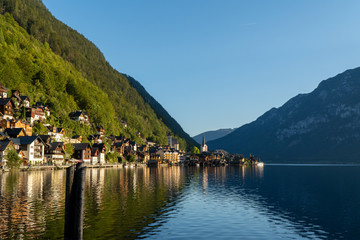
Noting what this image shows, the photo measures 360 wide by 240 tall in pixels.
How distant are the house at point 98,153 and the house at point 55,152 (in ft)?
91.1

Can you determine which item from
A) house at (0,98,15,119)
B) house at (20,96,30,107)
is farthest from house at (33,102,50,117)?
house at (0,98,15,119)

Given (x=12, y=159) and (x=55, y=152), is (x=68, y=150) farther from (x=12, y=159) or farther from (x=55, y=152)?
(x=12, y=159)

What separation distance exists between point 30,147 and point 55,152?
16.7 metres

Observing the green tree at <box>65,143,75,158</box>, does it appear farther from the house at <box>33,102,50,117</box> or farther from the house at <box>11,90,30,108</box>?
the house at <box>11,90,30,108</box>

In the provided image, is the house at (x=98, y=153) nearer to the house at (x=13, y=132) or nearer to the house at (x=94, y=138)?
the house at (x=94, y=138)

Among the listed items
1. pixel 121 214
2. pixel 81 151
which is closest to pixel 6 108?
pixel 81 151

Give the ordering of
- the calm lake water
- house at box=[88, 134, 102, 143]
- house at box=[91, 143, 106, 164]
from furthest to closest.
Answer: house at box=[88, 134, 102, 143] → house at box=[91, 143, 106, 164] → the calm lake water

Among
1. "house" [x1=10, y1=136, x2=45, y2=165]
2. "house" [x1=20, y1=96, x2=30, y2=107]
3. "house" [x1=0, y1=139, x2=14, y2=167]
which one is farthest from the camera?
"house" [x1=20, y1=96, x2=30, y2=107]

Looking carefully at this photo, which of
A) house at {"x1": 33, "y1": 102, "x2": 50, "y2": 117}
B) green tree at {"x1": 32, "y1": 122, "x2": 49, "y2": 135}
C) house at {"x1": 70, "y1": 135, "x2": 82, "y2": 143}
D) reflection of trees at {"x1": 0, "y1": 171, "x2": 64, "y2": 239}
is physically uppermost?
house at {"x1": 33, "y1": 102, "x2": 50, "y2": 117}

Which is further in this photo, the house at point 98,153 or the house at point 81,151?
the house at point 98,153

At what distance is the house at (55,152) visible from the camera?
135 m

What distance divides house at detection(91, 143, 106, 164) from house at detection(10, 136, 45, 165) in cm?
4299

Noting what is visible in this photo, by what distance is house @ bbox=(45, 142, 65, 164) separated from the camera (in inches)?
5300

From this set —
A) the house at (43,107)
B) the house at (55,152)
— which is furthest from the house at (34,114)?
the house at (55,152)
